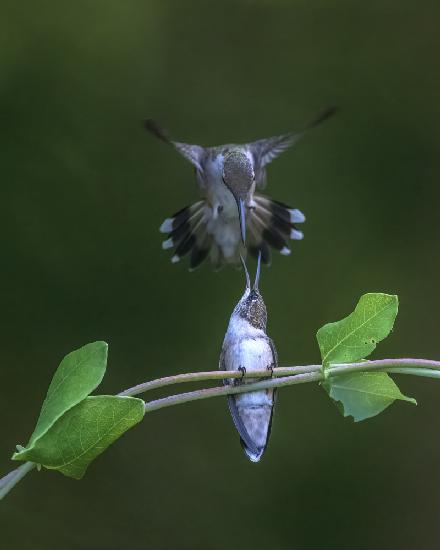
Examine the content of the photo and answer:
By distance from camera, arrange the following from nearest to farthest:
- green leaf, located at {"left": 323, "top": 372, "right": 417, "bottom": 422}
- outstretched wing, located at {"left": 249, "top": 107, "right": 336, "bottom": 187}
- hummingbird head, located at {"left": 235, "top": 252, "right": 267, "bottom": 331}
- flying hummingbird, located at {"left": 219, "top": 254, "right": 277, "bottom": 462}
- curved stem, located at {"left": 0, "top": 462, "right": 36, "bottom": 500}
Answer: curved stem, located at {"left": 0, "top": 462, "right": 36, "bottom": 500} < green leaf, located at {"left": 323, "top": 372, "right": 417, "bottom": 422} < flying hummingbird, located at {"left": 219, "top": 254, "right": 277, "bottom": 462} < hummingbird head, located at {"left": 235, "top": 252, "right": 267, "bottom": 331} < outstretched wing, located at {"left": 249, "top": 107, "right": 336, "bottom": 187}

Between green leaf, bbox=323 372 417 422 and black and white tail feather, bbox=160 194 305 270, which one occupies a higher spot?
black and white tail feather, bbox=160 194 305 270

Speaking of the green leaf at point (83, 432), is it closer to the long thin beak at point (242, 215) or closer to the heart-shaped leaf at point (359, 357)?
the heart-shaped leaf at point (359, 357)

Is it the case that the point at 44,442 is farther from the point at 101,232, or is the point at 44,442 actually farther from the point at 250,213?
the point at 101,232

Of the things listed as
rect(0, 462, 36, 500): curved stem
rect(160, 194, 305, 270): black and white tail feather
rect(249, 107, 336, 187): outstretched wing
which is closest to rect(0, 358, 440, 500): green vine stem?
rect(0, 462, 36, 500): curved stem

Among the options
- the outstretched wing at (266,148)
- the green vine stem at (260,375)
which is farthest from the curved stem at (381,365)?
the outstretched wing at (266,148)

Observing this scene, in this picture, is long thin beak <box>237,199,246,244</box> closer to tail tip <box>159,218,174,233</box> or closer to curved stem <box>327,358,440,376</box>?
tail tip <box>159,218,174,233</box>

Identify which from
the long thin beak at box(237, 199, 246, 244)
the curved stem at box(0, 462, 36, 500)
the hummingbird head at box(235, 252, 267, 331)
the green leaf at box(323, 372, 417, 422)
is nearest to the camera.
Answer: the curved stem at box(0, 462, 36, 500)

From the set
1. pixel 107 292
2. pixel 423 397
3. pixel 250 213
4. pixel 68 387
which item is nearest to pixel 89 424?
pixel 68 387
